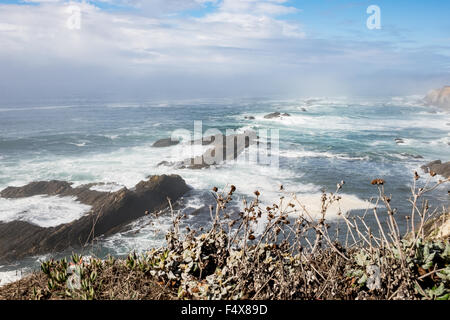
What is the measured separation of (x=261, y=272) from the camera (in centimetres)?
320

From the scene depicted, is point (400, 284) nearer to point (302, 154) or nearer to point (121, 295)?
point (121, 295)

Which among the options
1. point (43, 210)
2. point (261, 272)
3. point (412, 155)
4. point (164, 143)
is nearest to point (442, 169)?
point (412, 155)

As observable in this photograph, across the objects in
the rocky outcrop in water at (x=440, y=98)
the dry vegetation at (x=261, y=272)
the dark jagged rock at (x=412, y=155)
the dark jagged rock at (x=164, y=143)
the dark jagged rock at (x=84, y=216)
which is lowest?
the dark jagged rock at (x=84, y=216)

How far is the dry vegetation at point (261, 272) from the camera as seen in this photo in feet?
9.64

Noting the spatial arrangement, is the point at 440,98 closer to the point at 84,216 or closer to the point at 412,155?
the point at 412,155

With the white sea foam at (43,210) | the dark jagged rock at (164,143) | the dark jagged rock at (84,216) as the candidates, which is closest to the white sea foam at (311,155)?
the dark jagged rock at (164,143)

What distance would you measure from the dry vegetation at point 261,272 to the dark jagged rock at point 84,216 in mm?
7323

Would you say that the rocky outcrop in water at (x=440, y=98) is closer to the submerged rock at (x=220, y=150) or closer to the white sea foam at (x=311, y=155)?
the white sea foam at (x=311, y=155)

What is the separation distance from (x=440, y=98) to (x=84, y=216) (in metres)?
99.0

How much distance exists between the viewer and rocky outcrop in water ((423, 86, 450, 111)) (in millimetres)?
85050

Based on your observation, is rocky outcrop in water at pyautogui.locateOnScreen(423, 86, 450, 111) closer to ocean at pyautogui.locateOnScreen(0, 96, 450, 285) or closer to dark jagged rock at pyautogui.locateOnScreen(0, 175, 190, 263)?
ocean at pyautogui.locateOnScreen(0, 96, 450, 285)

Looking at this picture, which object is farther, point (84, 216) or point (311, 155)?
point (311, 155)

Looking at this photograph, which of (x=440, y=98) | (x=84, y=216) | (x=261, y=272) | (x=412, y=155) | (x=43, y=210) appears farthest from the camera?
(x=440, y=98)
